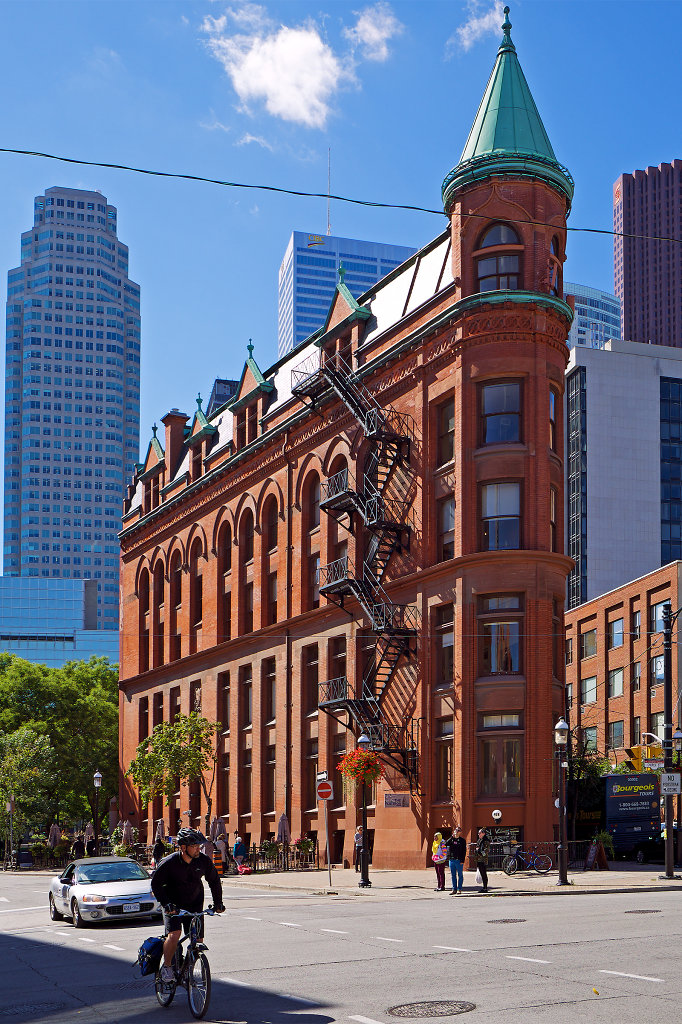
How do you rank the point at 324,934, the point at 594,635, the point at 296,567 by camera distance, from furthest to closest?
1. the point at 594,635
2. the point at 296,567
3. the point at 324,934

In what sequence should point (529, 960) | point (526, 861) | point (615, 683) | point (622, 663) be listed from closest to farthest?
1. point (529, 960)
2. point (526, 861)
3. point (622, 663)
4. point (615, 683)

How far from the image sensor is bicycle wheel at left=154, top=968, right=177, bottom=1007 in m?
13.4

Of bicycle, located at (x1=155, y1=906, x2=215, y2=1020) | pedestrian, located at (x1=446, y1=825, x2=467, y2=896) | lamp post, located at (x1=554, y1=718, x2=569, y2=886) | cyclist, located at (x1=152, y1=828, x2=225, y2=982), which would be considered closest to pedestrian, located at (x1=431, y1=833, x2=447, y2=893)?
pedestrian, located at (x1=446, y1=825, x2=467, y2=896)

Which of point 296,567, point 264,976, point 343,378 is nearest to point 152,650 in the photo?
point 296,567

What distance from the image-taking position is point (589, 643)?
89.4 metres

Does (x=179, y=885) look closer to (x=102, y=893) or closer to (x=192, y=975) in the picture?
(x=192, y=975)

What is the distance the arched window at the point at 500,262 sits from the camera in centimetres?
4422

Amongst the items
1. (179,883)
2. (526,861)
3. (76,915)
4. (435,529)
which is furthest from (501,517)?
(179,883)

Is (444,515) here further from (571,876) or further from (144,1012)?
(144,1012)

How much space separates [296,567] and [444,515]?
41.8ft

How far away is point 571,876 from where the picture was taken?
37000mm

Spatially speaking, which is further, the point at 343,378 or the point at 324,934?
the point at 343,378

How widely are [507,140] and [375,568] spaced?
16567 millimetres

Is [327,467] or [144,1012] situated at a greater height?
[327,467]
